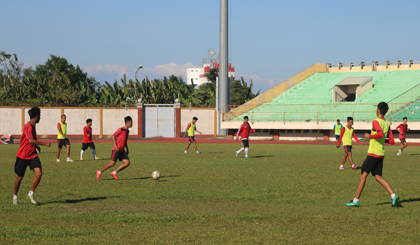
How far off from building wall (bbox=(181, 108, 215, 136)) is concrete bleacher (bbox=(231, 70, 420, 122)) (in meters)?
5.35

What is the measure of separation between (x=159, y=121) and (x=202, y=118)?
483cm

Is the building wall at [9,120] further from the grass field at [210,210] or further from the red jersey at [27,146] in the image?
the red jersey at [27,146]

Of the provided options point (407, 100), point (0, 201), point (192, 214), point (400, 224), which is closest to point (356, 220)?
point (400, 224)

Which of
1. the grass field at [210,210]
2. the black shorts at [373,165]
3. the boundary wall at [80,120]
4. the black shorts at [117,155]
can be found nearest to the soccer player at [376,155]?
the black shorts at [373,165]

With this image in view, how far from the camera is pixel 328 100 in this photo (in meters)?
50.4

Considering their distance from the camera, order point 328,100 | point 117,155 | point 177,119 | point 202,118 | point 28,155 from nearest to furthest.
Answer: point 28,155, point 117,155, point 328,100, point 177,119, point 202,118

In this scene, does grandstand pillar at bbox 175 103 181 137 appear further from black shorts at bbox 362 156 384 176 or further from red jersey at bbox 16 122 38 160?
black shorts at bbox 362 156 384 176

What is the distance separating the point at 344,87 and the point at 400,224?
46284 millimetres

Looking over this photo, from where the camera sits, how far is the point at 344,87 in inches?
2080

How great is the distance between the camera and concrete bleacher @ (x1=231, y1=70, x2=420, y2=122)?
146 feet

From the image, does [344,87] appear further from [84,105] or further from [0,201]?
[0,201]

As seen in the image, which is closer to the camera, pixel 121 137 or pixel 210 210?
pixel 210 210

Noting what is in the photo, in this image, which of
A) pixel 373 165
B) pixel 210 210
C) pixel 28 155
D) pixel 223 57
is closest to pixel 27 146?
pixel 28 155

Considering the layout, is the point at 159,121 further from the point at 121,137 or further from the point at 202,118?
the point at 121,137
